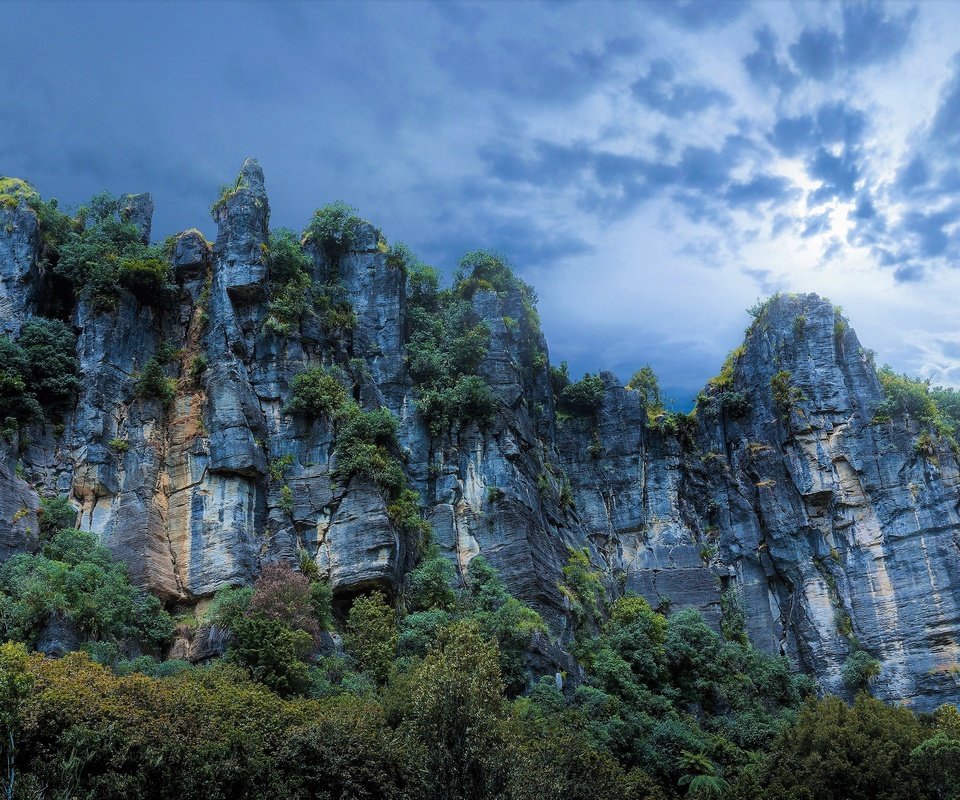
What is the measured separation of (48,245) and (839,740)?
35921 millimetres

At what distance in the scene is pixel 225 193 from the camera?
41.7 meters

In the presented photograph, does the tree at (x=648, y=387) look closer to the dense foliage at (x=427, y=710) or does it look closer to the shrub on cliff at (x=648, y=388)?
the shrub on cliff at (x=648, y=388)

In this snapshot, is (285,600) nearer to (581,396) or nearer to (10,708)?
(10,708)

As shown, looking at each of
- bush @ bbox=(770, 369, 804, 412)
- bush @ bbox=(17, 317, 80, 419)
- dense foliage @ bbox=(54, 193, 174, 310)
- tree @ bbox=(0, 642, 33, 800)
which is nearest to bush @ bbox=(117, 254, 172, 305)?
dense foliage @ bbox=(54, 193, 174, 310)

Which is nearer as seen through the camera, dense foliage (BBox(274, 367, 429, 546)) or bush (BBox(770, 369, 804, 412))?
dense foliage (BBox(274, 367, 429, 546))

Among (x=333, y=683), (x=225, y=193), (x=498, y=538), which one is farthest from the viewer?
(x=225, y=193)

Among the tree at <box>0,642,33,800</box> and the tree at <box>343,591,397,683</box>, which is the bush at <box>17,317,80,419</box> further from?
the tree at <box>0,642,33,800</box>

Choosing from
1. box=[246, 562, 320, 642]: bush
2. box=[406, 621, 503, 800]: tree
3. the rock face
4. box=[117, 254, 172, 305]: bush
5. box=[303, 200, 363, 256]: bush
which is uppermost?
box=[303, 200, 363, 256]: bush

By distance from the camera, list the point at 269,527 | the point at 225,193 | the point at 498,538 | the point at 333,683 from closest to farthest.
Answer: the point at 333,683, the point at 269,527, the point at 498,538, the point at 225,193

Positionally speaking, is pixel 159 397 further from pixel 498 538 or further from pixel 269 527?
pixel 498 538

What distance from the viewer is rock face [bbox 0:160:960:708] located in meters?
33.8

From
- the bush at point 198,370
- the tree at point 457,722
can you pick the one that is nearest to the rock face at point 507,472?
the bush at point 198,370

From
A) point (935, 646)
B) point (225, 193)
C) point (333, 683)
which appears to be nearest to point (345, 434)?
point (333, 683)

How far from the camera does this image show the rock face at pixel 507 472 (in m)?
33.8
